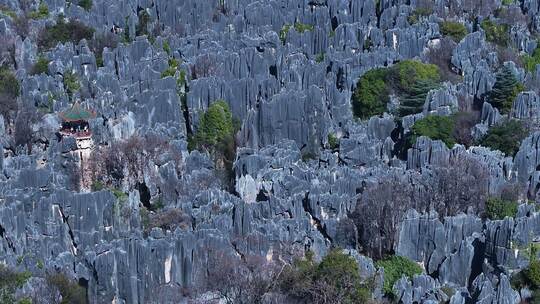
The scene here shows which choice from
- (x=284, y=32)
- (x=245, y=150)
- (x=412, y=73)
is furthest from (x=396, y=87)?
(x=284, y=32)

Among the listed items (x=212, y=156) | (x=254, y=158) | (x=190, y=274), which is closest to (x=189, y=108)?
(x=212, y=156)

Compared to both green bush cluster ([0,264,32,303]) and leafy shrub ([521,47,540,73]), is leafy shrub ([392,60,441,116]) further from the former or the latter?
green bush cluster ([0,264,32,303])

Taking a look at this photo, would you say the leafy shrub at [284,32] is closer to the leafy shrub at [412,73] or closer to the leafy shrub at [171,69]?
the leafy shrub at [171,69]


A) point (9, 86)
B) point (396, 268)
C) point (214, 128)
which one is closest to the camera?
point (396, 268)

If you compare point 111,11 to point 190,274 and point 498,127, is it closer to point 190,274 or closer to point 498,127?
point 498,127

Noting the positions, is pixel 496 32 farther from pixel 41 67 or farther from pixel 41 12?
pixel 41 12

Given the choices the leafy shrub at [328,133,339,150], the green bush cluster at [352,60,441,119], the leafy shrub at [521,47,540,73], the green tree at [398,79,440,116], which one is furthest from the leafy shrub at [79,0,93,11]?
the leafy shrub at [521,47,540,73]
